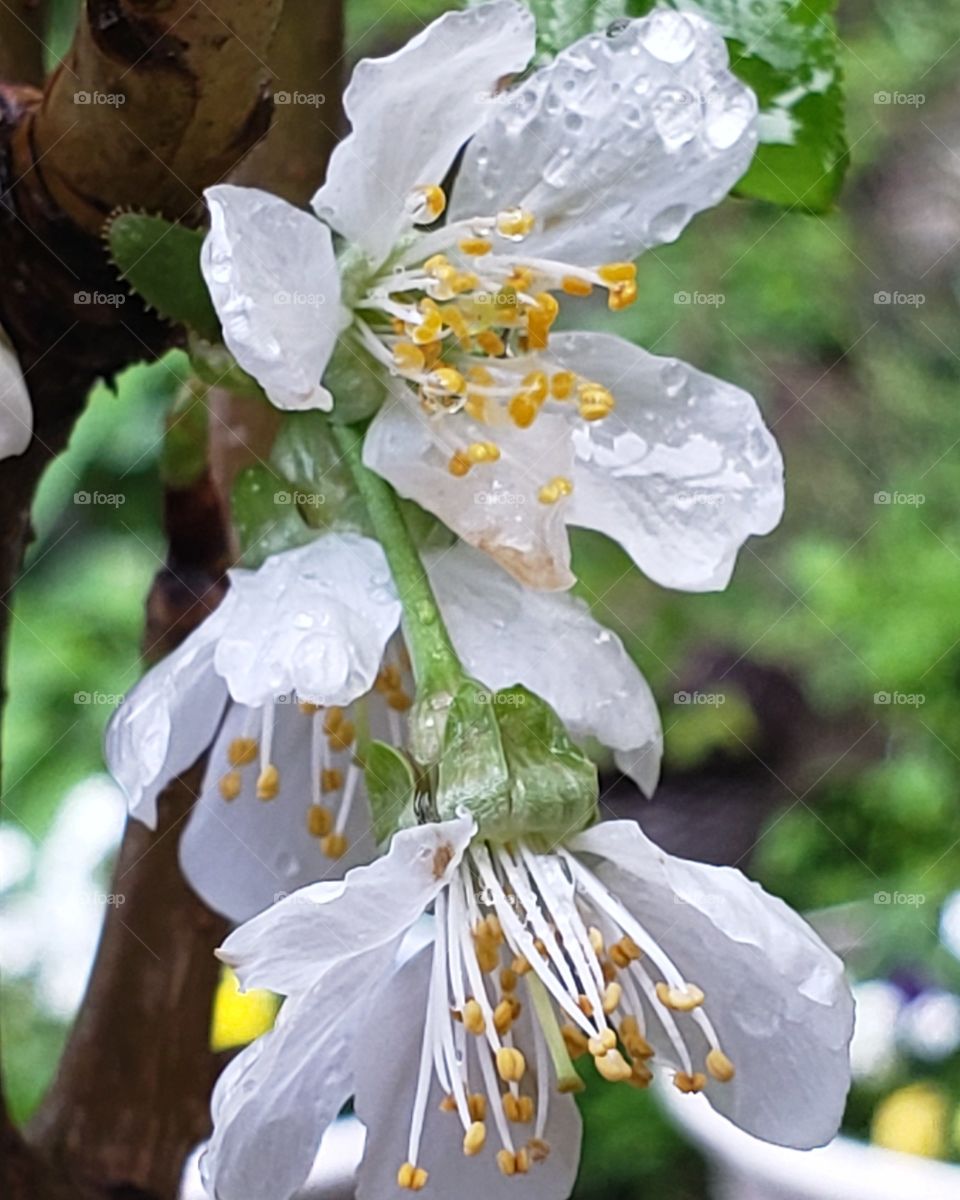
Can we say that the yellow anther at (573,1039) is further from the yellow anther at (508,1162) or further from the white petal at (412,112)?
the white petal at (412,112)

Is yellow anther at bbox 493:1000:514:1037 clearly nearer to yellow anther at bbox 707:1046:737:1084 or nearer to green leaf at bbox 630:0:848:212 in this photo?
yellow anther at bbox 707:1046:737:1084

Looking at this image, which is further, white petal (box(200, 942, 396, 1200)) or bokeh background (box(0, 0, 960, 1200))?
bokeh background (box(0, 0, 960, 1200))

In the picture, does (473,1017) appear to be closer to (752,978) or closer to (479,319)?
(752,978)

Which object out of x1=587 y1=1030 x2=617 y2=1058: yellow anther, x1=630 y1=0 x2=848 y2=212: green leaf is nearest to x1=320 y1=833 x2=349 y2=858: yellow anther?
x1=587 y1=1030 x2=617 y2=1058: yellow anther

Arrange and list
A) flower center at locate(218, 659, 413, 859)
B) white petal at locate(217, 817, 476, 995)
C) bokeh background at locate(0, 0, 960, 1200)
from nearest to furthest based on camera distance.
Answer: white petal at locate(217, 817, 476, 995), flower center at locate(218, 659, 413, 859), bokeh background at locate(0, 0, 960, 1200)

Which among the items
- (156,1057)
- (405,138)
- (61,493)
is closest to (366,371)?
(405,138)

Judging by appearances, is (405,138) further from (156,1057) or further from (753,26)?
(156,1057)
